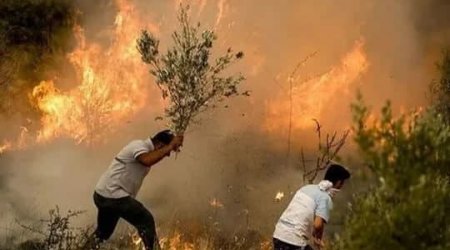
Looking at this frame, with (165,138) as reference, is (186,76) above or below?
above

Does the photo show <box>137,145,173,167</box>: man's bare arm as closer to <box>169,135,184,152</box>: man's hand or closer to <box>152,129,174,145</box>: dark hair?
<box>169,135,184,152</box>: man's hand

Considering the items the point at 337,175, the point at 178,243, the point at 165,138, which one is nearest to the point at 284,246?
the point at 337,175

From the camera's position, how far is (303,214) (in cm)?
835

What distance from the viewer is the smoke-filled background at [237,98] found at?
14766 mm

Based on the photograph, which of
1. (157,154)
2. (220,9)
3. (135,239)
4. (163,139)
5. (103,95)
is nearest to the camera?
(157,154)

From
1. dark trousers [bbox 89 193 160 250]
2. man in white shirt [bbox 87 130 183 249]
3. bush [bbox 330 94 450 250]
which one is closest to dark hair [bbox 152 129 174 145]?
man in white shirt [bbox 87 130 183 249]

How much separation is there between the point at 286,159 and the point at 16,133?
5641mm

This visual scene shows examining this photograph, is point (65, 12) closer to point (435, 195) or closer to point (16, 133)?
point (16, 133)

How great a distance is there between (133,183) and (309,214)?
86.6 inches

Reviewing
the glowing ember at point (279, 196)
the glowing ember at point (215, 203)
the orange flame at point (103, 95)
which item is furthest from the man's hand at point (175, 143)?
the orange flame at point (103, 95)

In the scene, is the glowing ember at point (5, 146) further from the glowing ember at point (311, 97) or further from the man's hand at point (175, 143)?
the man's hand at point (175, 143)

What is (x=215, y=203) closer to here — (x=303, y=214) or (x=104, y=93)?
(x=104, y=93)

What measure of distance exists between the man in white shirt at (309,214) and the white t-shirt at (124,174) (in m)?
1.85

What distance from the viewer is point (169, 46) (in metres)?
15.3
